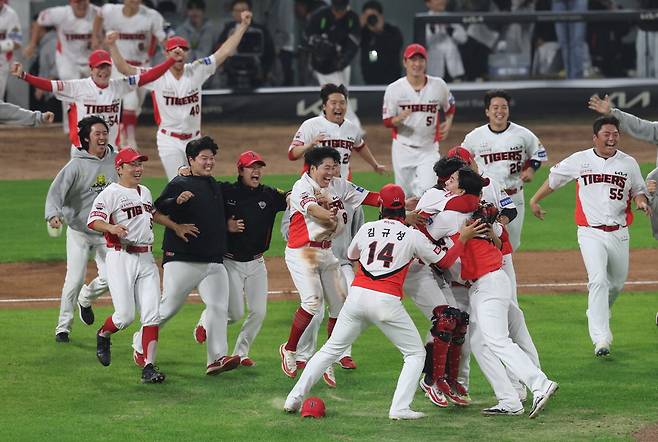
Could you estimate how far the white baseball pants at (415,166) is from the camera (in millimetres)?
14023

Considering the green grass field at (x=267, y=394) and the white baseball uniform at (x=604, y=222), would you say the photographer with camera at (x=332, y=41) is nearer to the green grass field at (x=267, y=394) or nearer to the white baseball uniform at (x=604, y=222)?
the green grass field at (x=267, y=394)

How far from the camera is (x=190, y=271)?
10.4 metres

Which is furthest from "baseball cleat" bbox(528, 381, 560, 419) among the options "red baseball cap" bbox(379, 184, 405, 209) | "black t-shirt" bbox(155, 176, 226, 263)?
"black t-shirt" bbox(155, 176, 226, 263)

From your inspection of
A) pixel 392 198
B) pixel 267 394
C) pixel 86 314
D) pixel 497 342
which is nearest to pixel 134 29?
pixel 86 314

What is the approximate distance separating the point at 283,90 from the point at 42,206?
17.7 ft

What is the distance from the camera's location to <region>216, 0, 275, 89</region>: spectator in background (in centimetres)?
2195

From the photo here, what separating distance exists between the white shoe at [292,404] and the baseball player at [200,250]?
115 cm

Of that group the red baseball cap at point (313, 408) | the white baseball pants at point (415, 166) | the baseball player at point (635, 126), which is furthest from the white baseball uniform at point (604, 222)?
the red baseball cap at point (313, 408)

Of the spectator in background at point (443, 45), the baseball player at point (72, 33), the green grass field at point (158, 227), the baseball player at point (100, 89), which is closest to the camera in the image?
the baseball player at point (100, 89)

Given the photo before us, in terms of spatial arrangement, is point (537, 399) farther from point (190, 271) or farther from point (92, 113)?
point (92, 113)

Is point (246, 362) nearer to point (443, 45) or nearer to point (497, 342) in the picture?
point (497, 342)

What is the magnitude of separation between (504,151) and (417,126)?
1.86 meters

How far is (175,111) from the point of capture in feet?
47.7

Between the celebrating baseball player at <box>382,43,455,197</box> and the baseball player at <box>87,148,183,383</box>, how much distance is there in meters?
4.19
